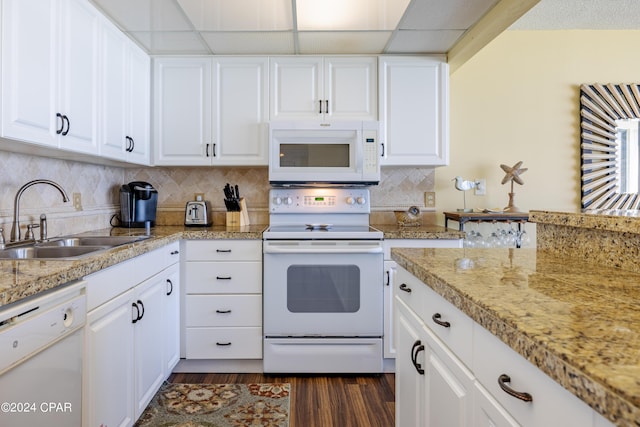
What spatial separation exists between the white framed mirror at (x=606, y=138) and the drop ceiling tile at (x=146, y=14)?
2997 mm

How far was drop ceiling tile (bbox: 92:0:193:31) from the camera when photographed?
1970 mm

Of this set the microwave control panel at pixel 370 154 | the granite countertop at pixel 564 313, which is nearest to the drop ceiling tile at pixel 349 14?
the microwave control panel at pixel 370 154

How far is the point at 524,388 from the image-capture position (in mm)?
602

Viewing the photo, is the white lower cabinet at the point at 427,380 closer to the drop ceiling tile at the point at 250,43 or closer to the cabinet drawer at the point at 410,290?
the cabinet drawer at the point at 410,290

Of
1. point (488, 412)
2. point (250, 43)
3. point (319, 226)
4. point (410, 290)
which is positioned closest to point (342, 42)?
point (250, 43)

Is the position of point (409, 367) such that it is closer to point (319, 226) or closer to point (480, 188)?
point (319, 226)

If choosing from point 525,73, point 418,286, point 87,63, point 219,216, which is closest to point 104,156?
point 87,63

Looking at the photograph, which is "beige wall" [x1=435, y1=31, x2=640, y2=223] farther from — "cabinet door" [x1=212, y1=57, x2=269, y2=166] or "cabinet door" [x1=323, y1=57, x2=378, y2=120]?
"cabinet door" [x1=212, y1=57, x2=269, y2=166]

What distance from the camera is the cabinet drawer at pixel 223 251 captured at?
7.64ft

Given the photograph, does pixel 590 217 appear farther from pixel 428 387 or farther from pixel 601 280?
pixel 428 387

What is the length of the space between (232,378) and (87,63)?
1890 millimetres

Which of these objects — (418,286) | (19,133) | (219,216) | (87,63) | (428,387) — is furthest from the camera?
(219,216)

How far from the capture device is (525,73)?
3.03 m

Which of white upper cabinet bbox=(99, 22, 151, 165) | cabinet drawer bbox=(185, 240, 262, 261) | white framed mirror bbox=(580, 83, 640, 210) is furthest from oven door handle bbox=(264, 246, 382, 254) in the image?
white framed mirror bbox=(580, 83, 640, 210)
